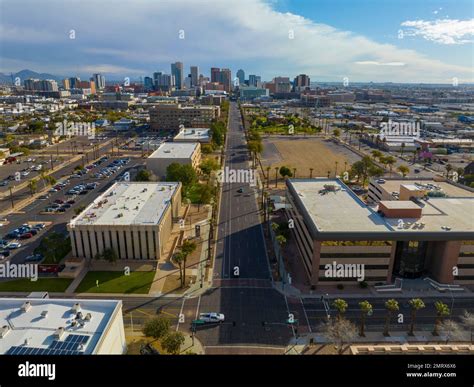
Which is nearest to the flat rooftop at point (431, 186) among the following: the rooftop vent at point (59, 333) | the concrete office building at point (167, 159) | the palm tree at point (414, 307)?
the palm tree at point (414, 307)

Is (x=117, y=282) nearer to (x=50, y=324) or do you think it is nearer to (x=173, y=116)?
(x=50, y=324)

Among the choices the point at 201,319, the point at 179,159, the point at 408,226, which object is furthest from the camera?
the point at 179,159

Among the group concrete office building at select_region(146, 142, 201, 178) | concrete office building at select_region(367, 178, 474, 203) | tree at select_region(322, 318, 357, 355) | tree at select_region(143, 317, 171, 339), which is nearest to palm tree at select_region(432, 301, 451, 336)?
tree at select_region(322, 318, 357, 355)

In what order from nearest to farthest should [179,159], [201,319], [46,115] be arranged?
[201,319], [179,159], [46,115]

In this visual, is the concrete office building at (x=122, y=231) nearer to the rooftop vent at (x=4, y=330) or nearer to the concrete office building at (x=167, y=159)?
the rooftop vent at (x=4, y=330)

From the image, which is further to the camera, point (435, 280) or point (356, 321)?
point (435, 280)
